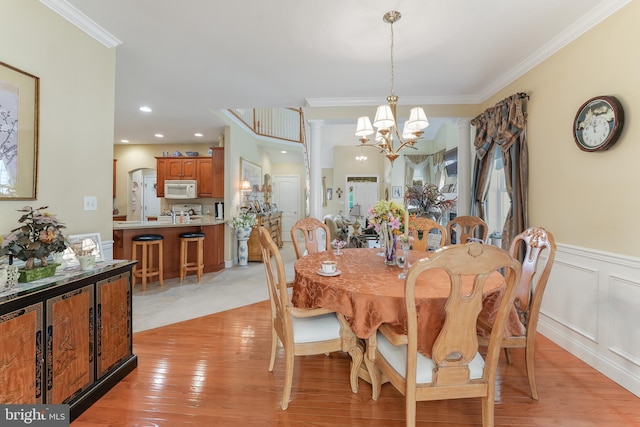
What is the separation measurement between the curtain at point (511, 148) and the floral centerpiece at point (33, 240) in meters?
3.93

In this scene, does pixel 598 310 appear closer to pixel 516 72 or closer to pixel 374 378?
pixel 374 378

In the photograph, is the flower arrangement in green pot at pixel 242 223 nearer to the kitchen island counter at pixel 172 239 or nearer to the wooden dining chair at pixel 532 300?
the kitchen island counter at pixel 172 239

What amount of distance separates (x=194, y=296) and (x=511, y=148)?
14.2ft

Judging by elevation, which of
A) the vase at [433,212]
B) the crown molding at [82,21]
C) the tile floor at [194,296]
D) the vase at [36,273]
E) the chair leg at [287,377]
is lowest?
the tile floor at [194,296]

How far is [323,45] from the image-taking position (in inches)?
106

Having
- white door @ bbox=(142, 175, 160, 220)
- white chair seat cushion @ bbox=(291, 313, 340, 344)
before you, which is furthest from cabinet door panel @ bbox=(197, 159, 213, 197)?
white chair seat cushion @ bbox=(291, 313, 340, 344)

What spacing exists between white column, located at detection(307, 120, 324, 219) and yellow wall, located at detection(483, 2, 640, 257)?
258 cm

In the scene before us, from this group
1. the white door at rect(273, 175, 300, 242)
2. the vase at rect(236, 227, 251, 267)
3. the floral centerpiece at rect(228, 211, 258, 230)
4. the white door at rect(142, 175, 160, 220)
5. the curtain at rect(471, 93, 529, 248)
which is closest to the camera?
the curtain at rect(471, 93, 529, 248)

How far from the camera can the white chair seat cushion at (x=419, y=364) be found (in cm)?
137

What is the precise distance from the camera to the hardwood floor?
5.54 ft

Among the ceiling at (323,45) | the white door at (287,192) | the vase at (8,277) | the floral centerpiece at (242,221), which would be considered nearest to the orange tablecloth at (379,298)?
the vase at (8,277)

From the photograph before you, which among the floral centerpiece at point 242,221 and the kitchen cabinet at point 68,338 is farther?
the floral centerpiece at point 242,221

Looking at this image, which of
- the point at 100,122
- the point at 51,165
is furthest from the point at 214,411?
Answer: the point at 100,122

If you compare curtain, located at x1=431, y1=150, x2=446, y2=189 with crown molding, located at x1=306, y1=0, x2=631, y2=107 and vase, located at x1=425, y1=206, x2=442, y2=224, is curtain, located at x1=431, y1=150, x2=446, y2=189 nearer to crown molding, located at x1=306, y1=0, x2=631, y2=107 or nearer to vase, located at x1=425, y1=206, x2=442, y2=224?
vase, located at x1=425, y1=206, x2=442, y2=224
